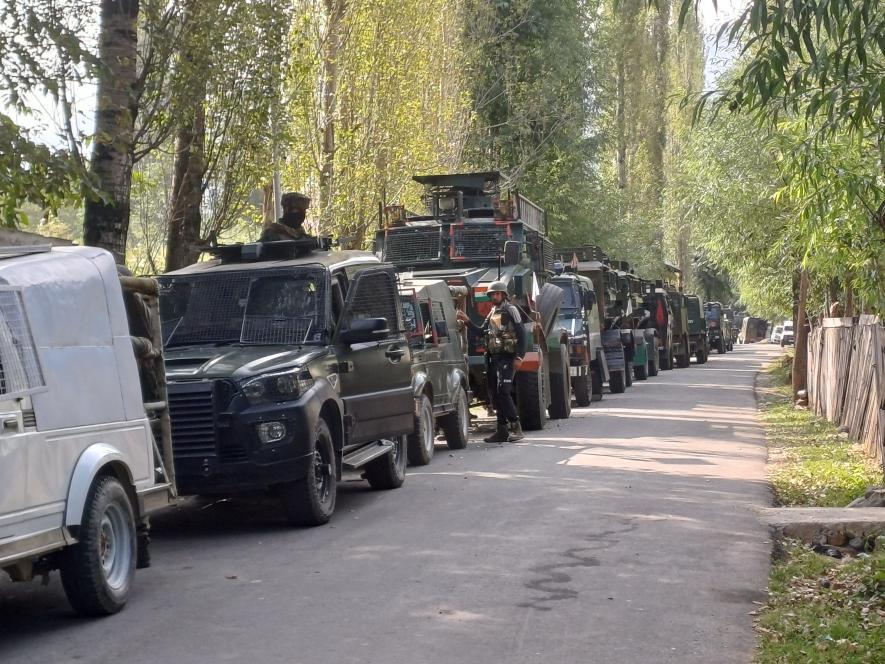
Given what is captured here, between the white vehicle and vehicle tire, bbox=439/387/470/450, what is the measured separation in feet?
28.3

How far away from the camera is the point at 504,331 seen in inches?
677

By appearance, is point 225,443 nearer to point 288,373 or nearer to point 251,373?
point 251,373

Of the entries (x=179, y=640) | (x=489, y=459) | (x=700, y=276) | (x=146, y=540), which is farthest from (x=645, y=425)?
(x=700, y=276)

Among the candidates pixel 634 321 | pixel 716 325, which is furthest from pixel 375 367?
pixel 716 325

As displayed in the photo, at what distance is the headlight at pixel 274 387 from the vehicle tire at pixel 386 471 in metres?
2.52

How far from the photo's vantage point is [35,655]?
22.0 ft

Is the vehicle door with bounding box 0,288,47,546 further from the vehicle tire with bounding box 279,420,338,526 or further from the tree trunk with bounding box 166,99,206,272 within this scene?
the tree trunk with bounding box 166,99,206,272

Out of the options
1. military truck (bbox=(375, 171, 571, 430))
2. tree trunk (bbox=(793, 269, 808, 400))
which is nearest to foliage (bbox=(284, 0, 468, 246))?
military truck (bbox=(375, 171, 571, 430))

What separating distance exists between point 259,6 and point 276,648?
966 cm

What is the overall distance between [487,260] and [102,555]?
13.4m

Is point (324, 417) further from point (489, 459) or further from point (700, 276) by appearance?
point (700, 276)

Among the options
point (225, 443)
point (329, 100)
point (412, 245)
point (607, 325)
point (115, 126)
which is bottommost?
point (225, 443)

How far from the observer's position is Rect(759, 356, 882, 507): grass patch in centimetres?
1244

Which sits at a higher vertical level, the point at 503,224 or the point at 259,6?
the point at 259,6
